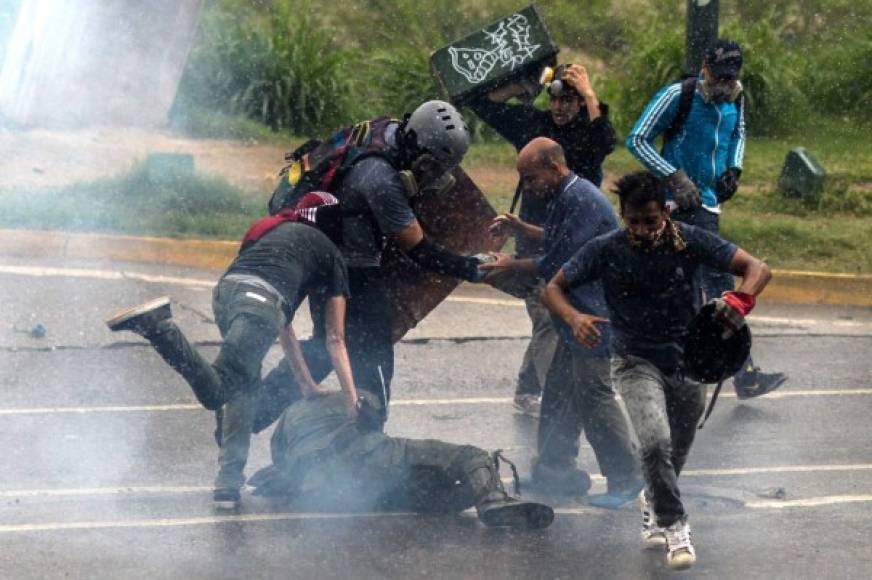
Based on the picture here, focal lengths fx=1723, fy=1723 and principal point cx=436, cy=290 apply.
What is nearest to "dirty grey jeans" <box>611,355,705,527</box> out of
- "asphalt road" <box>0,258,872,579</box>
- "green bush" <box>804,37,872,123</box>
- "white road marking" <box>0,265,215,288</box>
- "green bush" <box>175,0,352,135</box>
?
"asphalt road" <box>0,258,872,579</box>

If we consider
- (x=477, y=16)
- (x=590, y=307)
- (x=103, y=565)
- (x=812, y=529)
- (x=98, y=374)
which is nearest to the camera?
(x=103, y=565)

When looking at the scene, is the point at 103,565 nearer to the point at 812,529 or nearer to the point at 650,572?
the point at 650,572

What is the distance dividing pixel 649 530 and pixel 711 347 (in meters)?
0.78

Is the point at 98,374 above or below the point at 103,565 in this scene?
below

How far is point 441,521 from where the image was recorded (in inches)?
280

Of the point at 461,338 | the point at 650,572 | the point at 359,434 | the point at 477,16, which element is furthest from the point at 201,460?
the point at 477,16

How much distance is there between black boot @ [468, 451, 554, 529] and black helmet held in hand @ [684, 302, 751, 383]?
89 centimetres

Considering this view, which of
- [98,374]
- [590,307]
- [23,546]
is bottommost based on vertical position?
[98,374]

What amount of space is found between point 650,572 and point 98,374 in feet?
13.2

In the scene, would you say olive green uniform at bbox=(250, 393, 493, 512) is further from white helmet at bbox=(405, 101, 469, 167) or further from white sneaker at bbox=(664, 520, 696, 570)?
white helmet at bbox=(405, 101, 469, 167)

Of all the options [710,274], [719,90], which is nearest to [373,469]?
[710,274]

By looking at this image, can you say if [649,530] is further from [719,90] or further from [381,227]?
[719,90]

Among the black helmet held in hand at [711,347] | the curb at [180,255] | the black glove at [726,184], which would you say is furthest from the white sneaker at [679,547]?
the curb at [180,255]

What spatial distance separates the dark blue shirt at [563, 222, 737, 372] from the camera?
260 inches
